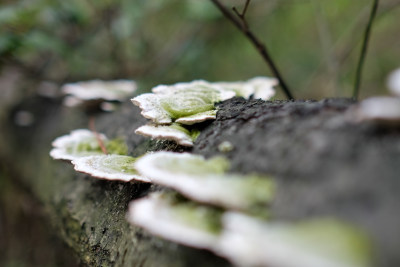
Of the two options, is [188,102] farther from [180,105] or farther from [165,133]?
[165,133]

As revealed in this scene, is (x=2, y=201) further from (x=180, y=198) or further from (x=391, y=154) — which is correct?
(x=391, y=154)

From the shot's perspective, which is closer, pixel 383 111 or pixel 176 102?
pixel 383 111

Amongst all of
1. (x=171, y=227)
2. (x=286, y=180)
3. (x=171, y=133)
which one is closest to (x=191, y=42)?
(x=171, y=133)

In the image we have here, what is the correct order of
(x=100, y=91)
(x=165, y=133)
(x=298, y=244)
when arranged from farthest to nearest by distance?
(x=100, y=91) < (x=165, y=133) < (x=298, y=244)

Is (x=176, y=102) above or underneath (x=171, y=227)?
above

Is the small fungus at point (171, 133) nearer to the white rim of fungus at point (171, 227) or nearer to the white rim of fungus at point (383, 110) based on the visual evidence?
the white rim of fungus at point (171, 227)

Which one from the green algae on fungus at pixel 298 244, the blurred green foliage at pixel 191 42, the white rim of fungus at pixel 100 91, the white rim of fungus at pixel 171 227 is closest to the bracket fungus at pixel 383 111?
the green algae on fungus at pixel 298 244

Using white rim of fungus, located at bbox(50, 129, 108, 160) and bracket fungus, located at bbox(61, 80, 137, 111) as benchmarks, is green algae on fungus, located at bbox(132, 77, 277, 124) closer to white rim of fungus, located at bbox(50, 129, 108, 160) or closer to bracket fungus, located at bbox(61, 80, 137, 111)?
white rim of fungus, located at bbox(50, 129, 108, 160)
